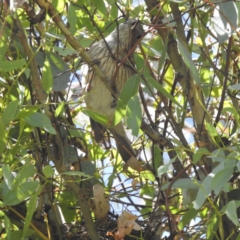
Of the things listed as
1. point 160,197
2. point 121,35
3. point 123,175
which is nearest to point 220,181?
point 160,197

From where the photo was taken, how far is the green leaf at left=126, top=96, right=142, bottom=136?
189 centimetres

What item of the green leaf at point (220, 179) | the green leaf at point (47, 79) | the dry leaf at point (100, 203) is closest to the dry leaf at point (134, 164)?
the dry leaf at point (100, 203)

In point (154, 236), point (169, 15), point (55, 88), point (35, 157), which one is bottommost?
point (154, 236)

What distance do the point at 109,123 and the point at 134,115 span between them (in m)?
0.24

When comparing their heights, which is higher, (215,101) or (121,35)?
(121,35)

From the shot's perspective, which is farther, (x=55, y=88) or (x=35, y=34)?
(x=35, y=34)

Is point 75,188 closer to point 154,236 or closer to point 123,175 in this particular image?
point 154,236

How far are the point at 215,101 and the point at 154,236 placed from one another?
2.48ft

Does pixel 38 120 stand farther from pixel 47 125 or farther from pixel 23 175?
pixel 23 175

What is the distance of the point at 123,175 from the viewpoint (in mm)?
2883

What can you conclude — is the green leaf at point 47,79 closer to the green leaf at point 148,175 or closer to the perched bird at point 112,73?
the perched bird at point 112,73

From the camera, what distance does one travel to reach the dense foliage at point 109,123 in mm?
1921

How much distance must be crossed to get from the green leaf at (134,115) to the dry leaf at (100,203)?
1.69 ft

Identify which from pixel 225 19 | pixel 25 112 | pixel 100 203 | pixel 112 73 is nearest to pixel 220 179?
pixel 225 19
